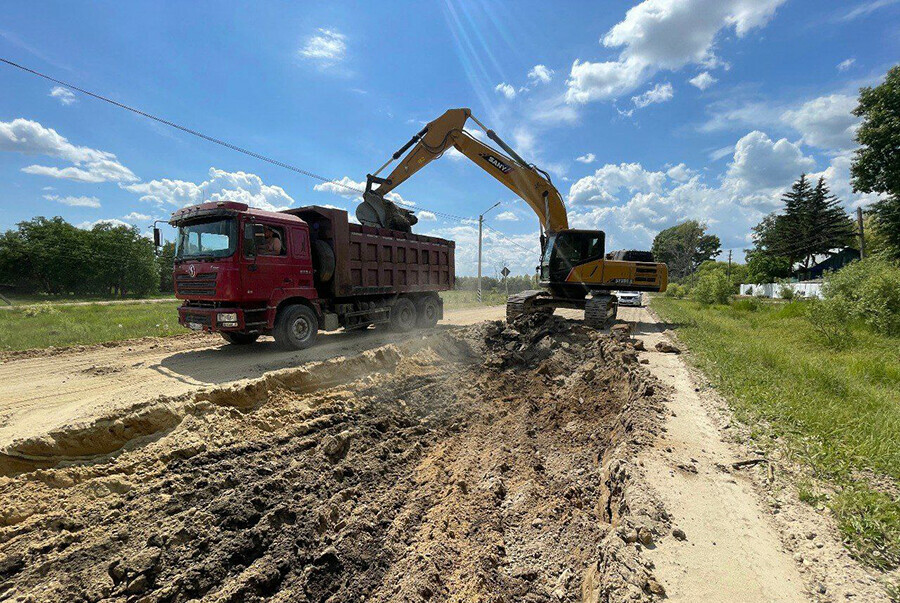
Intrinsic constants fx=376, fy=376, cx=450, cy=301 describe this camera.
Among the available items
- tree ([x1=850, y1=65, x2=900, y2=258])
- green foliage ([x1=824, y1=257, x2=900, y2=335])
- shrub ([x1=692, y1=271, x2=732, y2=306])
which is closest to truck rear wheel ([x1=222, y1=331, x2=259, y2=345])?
green foliage ([x1=824, y1=257, x2=900, y2=335])

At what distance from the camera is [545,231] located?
13133mm

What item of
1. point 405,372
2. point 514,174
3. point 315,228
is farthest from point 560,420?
point 514,174

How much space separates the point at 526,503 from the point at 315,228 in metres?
8.33

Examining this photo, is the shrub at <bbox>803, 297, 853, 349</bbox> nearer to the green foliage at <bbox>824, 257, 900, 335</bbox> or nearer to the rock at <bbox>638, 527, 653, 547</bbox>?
the green foliage at <bbox>824, 257, 900, 335</bbox>

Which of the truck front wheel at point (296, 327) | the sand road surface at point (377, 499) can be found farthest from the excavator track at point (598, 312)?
the truck front wheel at point (296, 327)

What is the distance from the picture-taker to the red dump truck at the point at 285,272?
297 inches

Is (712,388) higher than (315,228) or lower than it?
lower

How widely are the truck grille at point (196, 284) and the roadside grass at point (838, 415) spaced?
9.03 m

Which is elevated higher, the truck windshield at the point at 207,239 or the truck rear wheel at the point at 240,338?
the truck windshield at the point at 207,239

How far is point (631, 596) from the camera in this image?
2.19 m

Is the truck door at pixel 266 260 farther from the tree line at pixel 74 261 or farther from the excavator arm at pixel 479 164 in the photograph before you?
the tree line at pixel 74 261

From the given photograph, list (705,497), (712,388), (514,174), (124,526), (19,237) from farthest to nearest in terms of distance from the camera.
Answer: (19,237)
(514,174)
(712,388)
(705,497)
(124,526)

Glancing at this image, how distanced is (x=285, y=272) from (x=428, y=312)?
18.0ft

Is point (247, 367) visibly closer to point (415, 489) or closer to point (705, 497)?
point (415, 489)
